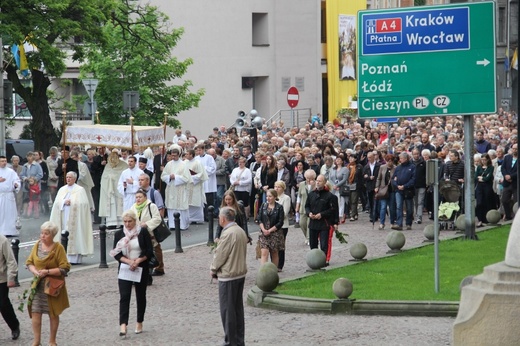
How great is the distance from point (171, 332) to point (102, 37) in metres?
22.3

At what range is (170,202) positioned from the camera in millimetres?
30031

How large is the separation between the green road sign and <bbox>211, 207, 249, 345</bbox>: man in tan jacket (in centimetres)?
929

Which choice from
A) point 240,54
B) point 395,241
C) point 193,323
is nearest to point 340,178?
point 395,241

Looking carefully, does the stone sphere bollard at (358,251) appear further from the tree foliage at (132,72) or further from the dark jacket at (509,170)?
the tree foliage at (132,72)

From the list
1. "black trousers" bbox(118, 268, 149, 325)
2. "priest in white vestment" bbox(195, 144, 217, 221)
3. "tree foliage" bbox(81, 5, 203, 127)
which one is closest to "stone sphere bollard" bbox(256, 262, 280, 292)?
"black trousers" bbox(118, 268, 149, 325)

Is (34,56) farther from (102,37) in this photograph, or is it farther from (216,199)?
A: (216,199)

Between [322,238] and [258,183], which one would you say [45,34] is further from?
[322,238]

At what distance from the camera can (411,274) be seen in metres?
19.7

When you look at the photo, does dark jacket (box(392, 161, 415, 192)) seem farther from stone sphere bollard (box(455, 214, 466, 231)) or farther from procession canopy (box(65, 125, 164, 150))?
procession canopy (box(65, 125, 164, 150))

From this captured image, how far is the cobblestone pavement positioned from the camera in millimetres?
15219

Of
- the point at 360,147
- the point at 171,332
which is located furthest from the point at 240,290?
the point at 360,147

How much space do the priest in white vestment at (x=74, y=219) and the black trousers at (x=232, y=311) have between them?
921 centimetres

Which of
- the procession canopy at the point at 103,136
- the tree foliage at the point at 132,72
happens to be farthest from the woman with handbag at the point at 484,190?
the tree foliage at the point at 132,72

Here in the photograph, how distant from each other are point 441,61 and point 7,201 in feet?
29.6
